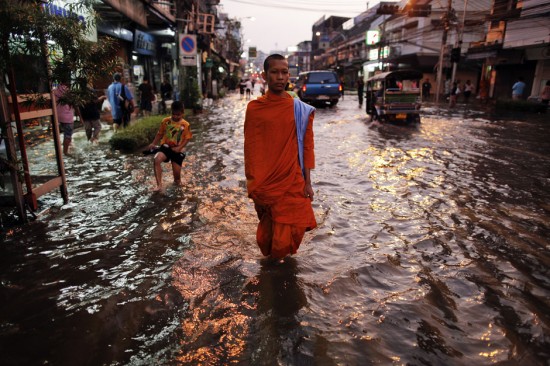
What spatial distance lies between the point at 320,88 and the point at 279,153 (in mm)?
→ 20124

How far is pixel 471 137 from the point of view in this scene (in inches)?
487

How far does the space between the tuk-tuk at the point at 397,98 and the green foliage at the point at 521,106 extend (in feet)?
26.7

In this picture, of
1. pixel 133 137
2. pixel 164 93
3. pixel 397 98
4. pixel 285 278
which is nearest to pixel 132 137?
pixel 133 137

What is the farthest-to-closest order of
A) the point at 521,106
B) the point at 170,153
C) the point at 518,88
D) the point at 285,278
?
1. the point at 518,88
2. the point at 521,106
3. the point at 170,153
4. the point at 285,278

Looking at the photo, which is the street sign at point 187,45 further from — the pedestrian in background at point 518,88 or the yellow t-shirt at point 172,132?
the pedestrian in background at point 518,88

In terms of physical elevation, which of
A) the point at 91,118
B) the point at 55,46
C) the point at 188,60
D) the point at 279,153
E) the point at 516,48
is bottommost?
the point at 91,118

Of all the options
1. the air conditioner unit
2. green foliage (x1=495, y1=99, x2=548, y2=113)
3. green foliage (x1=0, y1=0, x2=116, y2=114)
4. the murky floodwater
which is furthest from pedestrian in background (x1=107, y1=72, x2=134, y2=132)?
the air conditioner unit

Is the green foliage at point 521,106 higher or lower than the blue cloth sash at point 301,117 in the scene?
lower

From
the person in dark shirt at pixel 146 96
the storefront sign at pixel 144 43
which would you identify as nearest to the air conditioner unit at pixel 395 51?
the storefront sign at pixel 144 43

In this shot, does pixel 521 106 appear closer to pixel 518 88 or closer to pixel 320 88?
pixel 518 88

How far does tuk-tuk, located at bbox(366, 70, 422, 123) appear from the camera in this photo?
1518 cm

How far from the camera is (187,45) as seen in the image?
16.4 meters

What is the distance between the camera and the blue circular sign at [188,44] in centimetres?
1630

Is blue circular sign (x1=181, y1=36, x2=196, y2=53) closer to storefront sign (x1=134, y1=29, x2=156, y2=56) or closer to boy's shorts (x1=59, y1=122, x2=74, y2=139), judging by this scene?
storefront sign (x1=134, y1=29, x2=156, y2=56)
